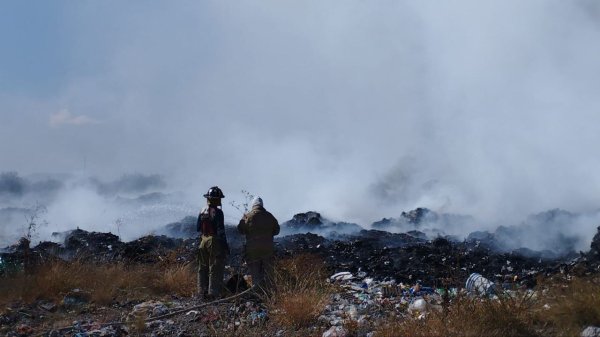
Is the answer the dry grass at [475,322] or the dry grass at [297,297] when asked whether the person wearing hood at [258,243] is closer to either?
the dry grass at [297,297]

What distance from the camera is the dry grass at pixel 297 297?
708 centimetres

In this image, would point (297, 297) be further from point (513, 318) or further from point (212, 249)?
point (513, 318)

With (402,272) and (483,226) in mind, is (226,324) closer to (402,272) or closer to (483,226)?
(402,272)

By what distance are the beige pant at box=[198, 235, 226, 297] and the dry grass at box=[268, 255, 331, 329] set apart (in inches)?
32.9

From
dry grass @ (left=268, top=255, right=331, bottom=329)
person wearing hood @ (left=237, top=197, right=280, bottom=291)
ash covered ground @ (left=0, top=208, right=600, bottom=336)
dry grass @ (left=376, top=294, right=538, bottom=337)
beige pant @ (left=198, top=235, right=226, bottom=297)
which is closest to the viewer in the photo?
dry grass @ (left=376, top=294, right=538, bottom=337)

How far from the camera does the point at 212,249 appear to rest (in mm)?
8867

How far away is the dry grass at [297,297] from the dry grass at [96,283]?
170cm

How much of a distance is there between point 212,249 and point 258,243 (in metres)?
0.67

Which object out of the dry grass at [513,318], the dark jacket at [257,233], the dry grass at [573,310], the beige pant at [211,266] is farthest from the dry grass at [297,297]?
the dry grass at [573,310]

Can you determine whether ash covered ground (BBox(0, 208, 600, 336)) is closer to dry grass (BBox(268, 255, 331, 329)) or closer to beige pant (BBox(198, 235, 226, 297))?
dry grass (BBox(268, 255, 331, 329))

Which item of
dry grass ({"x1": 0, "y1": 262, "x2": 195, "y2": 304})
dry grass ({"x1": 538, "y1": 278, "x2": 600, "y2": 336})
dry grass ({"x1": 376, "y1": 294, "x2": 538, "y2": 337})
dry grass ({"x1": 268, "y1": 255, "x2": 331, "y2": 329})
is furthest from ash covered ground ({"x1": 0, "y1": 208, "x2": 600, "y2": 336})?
dry grass ({"x1": 538, "y1": 278, "x2": 600, "y2": 336})

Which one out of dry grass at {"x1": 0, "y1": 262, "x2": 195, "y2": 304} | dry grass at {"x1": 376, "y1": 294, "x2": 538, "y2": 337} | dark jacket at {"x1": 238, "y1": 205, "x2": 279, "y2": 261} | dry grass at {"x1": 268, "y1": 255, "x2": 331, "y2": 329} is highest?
dark jacket at {"x1": 238, "y1": 205, "x2": 279, "y2": 261}

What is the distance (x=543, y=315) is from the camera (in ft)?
19.2

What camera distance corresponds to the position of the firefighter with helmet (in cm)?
879
